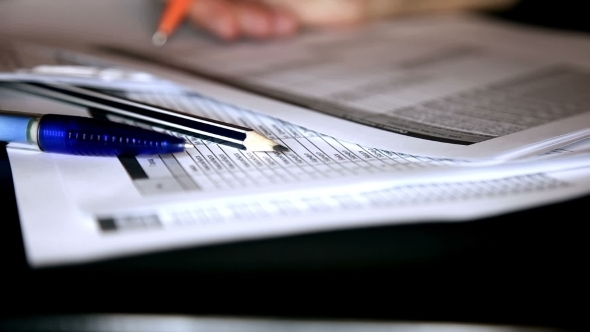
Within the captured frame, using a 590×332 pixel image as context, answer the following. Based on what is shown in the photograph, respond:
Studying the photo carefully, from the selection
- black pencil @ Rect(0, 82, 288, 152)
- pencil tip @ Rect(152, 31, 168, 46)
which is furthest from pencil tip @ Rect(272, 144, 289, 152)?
pencil tip @ Rect(152, 31, 168, 46)

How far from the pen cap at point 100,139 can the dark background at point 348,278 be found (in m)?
0.06

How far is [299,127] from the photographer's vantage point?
42cm

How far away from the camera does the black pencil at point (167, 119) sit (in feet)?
1.20

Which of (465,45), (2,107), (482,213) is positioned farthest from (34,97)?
(465,45)

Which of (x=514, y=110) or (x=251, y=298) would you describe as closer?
(x=251, y=298)

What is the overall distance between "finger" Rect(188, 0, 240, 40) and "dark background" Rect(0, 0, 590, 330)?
44 centimetres

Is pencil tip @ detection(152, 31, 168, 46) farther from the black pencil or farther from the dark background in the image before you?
the dark background

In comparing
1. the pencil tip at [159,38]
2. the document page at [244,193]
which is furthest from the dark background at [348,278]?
the pencil tip at [159,38]

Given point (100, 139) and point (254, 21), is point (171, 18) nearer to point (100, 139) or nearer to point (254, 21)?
point (254, 21)

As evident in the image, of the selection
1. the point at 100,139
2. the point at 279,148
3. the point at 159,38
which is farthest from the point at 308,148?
the point at 159,38

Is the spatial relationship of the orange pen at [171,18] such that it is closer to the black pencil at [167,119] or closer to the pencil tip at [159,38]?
the pencil tip at [159,38]

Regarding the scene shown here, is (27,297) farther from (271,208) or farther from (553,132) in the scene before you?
(553,132)

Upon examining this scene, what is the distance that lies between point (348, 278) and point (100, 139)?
173 millimetres

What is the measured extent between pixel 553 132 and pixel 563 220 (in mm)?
105
